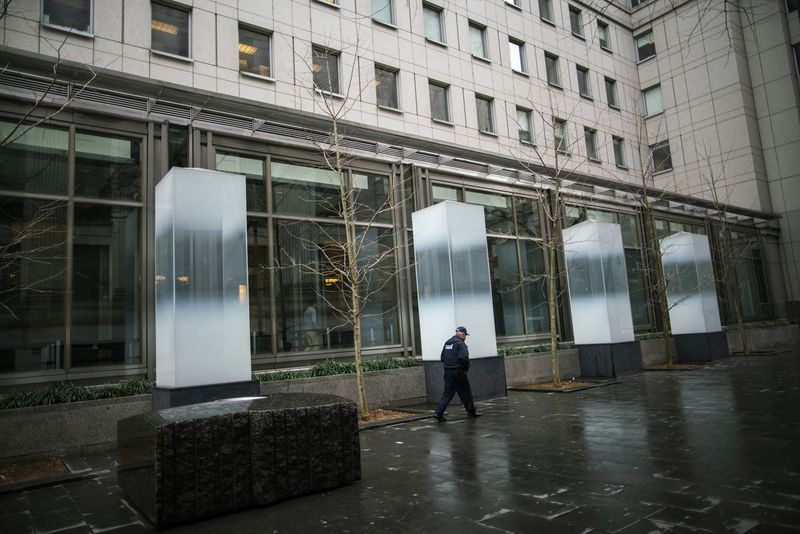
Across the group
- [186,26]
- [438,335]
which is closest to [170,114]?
[186,26]

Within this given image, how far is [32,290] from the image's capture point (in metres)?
10.9

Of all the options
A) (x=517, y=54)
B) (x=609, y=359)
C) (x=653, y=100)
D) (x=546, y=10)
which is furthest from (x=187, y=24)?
(x=653, y=100)

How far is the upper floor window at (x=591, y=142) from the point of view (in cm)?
2644

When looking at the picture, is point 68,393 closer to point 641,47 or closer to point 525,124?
point 525,124

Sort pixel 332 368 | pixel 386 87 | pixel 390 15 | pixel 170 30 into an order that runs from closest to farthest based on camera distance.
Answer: pixel 332 368
pixel 170 30
pixel 386 87
pixel 390 15

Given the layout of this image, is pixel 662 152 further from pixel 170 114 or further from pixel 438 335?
pixel 170 114

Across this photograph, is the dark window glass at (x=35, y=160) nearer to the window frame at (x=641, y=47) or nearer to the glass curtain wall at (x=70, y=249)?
the glass curtain wall at (x=70, y=249)

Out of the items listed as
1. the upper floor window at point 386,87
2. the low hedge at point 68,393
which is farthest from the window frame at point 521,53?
the low hedge at point 68,393

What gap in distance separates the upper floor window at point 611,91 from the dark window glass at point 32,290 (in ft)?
87.7

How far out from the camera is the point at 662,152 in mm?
32719

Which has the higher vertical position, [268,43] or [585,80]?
[585,80]

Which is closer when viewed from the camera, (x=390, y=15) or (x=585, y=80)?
(x=390, y=15)

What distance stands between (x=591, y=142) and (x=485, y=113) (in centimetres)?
773

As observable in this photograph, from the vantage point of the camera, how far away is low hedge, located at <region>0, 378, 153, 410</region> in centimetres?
912
